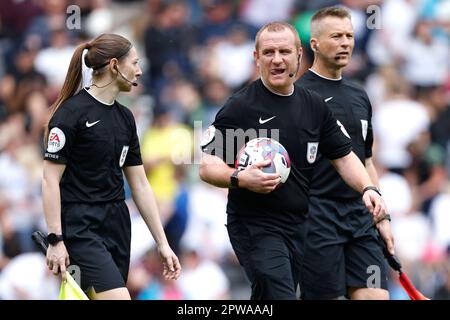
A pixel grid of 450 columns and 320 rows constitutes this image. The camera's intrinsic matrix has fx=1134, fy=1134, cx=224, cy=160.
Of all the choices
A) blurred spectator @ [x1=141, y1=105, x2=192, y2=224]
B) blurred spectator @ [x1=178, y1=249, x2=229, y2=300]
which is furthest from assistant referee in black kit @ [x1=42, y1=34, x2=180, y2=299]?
blurred spectator @ [x1=141, y1=105, x2=192, y2=224]

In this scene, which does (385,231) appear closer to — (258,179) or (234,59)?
(258,179)

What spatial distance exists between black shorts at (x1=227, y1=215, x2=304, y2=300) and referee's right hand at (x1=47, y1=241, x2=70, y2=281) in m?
1.10

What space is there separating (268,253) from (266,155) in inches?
24.7

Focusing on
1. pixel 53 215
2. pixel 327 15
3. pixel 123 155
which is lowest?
pixel 53 215

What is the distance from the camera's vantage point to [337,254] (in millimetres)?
8242

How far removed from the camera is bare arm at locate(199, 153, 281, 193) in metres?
6.93

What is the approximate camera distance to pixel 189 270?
11688 mm

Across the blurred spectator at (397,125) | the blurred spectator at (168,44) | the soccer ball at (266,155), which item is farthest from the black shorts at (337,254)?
the blurred spectator at (168,44)

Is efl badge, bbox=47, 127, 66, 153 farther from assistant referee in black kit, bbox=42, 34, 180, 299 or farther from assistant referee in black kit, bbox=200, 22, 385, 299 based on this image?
assistant referee in black kit, bbox=200, 22, 385, 299

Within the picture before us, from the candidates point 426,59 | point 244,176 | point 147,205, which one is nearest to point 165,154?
point 426,59

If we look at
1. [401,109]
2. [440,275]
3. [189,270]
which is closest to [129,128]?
[189,270]

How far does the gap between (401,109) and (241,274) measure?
2.75 m

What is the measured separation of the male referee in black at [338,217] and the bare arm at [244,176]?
1.26 meters

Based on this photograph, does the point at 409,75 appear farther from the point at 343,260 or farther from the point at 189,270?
the point at 343,260
